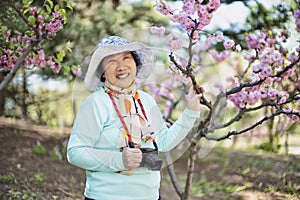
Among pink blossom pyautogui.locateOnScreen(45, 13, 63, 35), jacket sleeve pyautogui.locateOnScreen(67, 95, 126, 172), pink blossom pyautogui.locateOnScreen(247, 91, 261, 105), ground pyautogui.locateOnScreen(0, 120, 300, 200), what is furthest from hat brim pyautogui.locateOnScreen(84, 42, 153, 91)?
ground pyautogui.locateOnScreen(0, 120, 300, 200)

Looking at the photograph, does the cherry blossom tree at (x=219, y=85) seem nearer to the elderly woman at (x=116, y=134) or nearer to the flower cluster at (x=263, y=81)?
the flower cluster at (x=263, y=81)

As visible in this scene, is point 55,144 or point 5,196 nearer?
point 5,196

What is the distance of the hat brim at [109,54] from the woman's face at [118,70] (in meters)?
0.02

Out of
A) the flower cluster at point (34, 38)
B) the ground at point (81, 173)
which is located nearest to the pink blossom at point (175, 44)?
the flower cluster at point (34, 38)

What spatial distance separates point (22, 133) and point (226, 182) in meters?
1.68

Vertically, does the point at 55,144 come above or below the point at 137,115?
below

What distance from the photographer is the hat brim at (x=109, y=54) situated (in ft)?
5.11

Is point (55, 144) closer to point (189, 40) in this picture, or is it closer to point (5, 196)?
point (5, 196)

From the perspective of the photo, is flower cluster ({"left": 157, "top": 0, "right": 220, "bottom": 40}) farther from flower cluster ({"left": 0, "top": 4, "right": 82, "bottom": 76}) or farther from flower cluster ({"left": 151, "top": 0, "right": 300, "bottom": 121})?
flower cluster ({"left": 0, "top": 4, "right": 82, "bottom": 76})

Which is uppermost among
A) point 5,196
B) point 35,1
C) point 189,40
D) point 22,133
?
point 35,1

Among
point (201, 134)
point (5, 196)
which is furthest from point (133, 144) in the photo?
point (5, 196)

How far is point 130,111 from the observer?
1534mm

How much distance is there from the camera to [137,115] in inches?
60.5

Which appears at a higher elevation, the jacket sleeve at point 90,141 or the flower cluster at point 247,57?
the flower cluster at point 247,57
